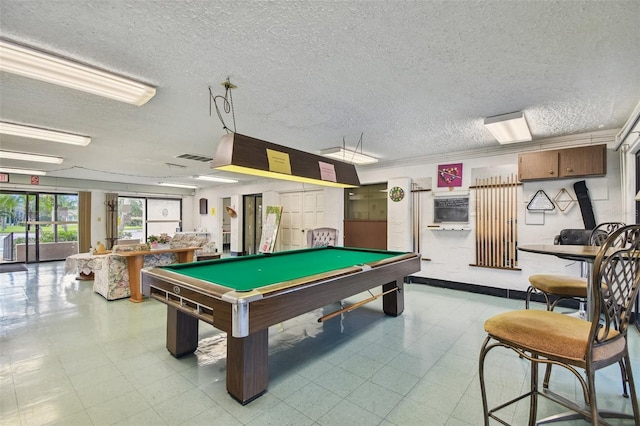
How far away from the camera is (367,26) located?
1748 millimetres

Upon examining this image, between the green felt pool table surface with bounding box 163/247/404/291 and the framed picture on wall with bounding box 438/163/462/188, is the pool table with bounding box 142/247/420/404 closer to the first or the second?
the green felt pool table surface with bounding box 163/247/404/291

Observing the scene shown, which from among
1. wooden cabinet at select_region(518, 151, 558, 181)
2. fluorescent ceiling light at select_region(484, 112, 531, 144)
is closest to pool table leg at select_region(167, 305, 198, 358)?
fluorescent ceiling light at select_region(484, 112, 531, 144)

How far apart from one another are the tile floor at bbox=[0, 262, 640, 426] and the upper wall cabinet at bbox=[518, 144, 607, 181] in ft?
6.58

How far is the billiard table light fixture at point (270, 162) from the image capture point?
2459 millimetres

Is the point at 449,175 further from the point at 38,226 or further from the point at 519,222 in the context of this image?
the point at 38,226

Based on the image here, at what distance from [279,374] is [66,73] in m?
2.86

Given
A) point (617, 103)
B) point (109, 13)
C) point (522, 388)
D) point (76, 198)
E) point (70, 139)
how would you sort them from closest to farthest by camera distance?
point (109, 13)
point (522, 388)
point (617, 103)
point (70, 139)
point (76, 198)

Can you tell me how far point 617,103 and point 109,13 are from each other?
4396mm

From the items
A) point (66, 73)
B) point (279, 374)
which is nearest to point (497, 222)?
point (279, 374)

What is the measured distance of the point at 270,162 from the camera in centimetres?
272

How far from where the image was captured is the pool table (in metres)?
1.77

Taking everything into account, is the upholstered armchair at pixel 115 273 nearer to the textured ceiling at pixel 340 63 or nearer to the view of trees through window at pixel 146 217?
the textured ceiling at pixel 340 63

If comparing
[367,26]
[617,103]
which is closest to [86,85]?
[367,26]

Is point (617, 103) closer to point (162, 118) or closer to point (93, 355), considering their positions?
point (162, 118)
